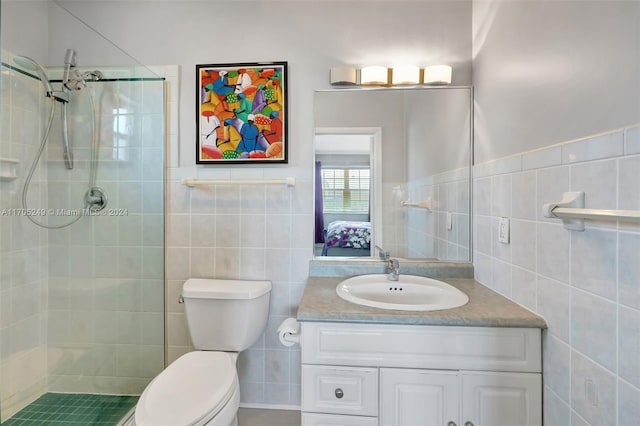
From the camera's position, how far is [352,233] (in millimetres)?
1775

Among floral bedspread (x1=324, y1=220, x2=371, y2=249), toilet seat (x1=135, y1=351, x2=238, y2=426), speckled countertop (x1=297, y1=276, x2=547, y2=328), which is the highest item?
floral bedspread (x1=324, y1=220, x2=371, y2=249)

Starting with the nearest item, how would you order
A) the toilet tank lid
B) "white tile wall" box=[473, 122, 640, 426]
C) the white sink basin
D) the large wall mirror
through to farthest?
"white tile wall" box=[473, 122, 640, 426]
the white sink basin
the toilet tank lid
the large wall mirror

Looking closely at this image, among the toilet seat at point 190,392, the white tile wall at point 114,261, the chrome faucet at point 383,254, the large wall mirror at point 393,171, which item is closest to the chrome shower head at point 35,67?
the white tile wall at point 114,261

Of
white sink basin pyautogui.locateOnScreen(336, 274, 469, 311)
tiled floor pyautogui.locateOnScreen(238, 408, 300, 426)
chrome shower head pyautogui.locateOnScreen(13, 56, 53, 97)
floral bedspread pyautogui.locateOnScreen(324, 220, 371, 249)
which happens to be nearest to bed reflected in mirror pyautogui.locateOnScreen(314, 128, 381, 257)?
floral bedspread pyautogui.locateOnScreen(324, 220, 371, 249)

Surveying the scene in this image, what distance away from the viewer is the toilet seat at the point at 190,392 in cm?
112

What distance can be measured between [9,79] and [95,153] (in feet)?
1.33

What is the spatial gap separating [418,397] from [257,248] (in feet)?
3.58

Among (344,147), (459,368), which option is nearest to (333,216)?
(344,147)

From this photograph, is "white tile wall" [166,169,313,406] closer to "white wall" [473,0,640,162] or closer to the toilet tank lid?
the toilet tank lid

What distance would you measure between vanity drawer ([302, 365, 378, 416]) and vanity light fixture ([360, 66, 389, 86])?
1403 mm

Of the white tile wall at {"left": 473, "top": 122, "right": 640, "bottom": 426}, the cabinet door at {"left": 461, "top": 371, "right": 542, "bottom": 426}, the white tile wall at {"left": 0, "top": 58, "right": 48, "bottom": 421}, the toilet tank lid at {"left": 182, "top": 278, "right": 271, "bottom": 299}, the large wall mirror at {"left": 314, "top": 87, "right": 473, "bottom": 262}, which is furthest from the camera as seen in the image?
the large wall mirror at {"left": 314, "top": 87, "right": 473, "bottom": 262}

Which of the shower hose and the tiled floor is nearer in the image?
the shower hose

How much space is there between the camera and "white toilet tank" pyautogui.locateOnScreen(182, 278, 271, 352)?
Result: 1603 millimetres

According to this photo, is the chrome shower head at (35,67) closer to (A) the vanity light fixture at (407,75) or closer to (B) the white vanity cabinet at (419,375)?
(B) the white vanity cabinet at (419,375)
